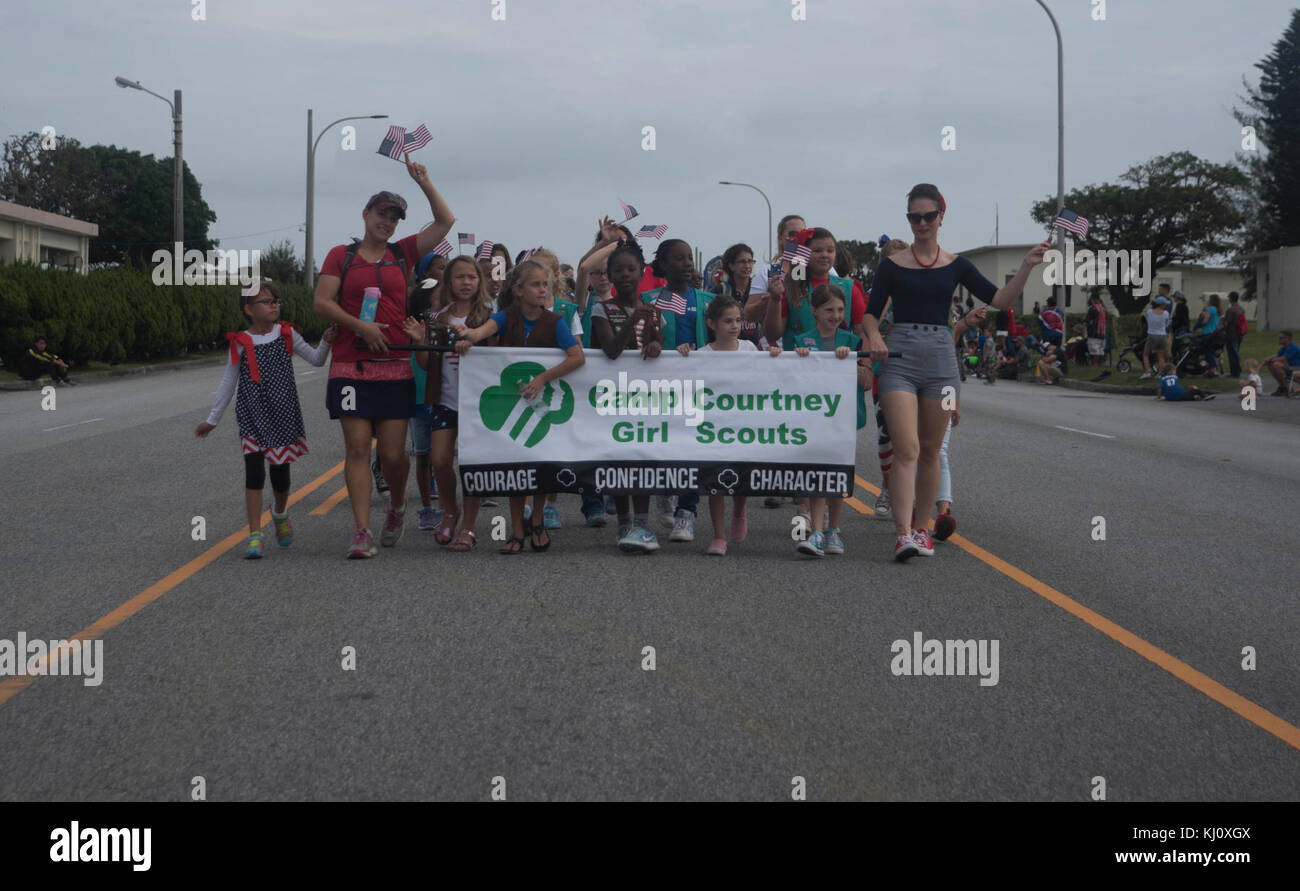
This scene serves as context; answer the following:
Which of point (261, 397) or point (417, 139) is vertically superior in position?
point (417, 139)

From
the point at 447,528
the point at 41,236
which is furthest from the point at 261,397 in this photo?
the point at 41,236

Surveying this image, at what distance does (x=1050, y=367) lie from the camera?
116 feet

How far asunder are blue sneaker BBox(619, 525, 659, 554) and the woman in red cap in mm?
1480

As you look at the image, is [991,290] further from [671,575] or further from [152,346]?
[152,346]

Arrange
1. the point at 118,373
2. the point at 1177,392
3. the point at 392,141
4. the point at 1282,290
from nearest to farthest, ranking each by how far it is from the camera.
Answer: the point at 392,141 → the point at 1177,392 → the point at 118,373 → the point at 1282,290

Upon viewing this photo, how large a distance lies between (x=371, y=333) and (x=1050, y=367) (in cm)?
2979

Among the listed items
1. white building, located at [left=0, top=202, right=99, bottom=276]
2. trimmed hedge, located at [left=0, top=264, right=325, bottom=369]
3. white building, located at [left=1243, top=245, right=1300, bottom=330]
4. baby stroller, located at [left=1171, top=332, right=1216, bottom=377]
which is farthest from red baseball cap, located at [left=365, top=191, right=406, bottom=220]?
white building, located at [left=1243, top=245, right=1300, bottom=330]

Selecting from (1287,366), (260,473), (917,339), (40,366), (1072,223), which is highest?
(1072,223)

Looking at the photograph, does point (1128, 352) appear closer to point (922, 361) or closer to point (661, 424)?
point (922, 361)

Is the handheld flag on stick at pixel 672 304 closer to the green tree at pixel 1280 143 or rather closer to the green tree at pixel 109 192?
the green tree at pixel 1280 143

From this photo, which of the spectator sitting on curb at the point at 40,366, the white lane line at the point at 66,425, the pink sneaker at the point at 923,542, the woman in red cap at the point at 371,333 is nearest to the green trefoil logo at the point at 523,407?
the woman in red cap at the point at 371,333

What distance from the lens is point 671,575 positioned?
26.0 ft

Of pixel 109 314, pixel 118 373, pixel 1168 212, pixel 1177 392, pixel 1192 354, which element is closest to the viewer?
pixel 1177 392

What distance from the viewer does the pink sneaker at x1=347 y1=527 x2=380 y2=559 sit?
27.4 ft
